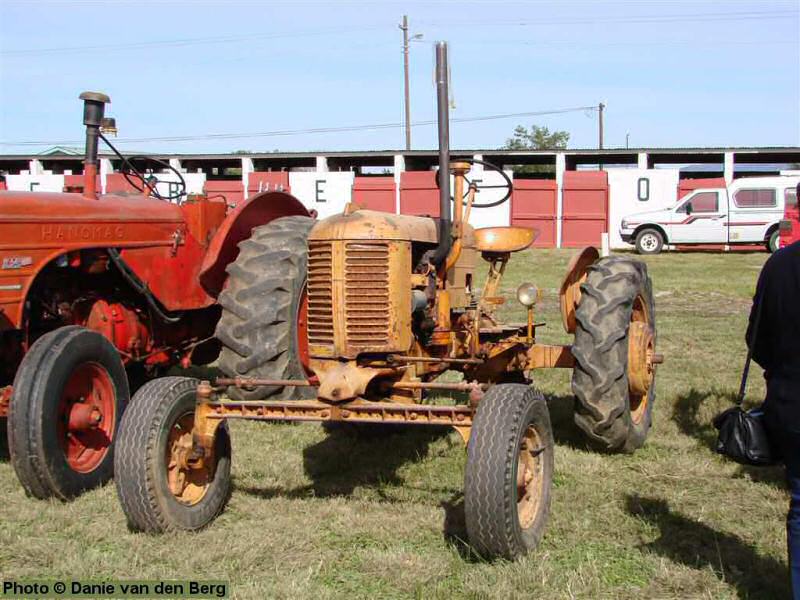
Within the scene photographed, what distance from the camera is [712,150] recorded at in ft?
87.5

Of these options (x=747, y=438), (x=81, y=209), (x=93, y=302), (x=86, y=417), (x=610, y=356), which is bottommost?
(x=86, y=417)

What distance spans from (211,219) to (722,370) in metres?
4.77

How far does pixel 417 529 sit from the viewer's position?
13.2ft

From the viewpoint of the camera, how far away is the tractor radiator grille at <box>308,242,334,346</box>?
4.18 m

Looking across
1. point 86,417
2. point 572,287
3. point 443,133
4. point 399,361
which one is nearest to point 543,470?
point 399,361

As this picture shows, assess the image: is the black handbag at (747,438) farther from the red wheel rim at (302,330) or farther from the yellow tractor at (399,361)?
the red wheel rim at (302,330)

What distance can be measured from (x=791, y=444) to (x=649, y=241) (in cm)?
1966

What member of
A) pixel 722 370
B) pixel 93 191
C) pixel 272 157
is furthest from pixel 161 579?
pixel 272 157

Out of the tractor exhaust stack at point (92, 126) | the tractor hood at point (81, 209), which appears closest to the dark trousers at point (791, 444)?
the tractor hood at point (81, 209)

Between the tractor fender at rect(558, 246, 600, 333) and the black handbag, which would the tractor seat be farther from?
the black handbag

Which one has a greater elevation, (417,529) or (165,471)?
(165,471)

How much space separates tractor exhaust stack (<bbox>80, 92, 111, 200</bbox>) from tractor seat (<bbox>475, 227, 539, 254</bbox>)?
9.12 feet

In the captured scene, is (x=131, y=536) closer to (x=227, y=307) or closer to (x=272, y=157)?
(x=227, y=307)

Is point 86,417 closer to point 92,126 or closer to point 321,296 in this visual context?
point 321,296
